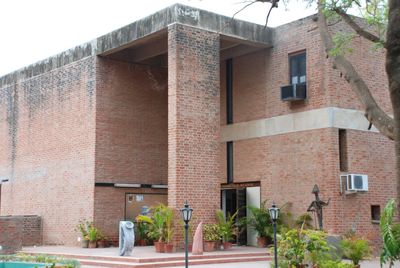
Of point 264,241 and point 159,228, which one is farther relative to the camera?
point 264,241

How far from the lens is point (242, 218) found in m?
20.3

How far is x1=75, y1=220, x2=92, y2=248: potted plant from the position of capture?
1969cm

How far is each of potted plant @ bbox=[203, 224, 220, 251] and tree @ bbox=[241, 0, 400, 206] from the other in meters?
6.82

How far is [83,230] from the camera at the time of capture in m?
19.9

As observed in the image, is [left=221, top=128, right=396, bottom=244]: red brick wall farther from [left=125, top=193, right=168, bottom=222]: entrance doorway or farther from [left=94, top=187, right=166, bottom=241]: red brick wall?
[left=94, top=187, right=166, bottom=241]: red brick wall

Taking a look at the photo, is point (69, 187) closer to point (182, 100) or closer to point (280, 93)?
point (182, 100)

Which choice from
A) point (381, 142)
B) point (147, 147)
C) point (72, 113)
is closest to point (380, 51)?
point (381, 142)

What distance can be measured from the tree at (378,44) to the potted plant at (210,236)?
682 cm

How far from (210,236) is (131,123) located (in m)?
6.26

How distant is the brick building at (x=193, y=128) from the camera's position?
1772 cm

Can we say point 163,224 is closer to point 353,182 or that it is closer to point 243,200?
point 243,200

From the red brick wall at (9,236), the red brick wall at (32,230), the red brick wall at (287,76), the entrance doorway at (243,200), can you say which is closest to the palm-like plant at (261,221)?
the entrance doorway at (243,200)

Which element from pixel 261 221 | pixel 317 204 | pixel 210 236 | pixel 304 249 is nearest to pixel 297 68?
pixel 317 204

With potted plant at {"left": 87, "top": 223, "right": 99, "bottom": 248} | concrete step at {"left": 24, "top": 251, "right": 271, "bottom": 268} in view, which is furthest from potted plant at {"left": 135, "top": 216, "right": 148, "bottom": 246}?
concrete step at {"left": 24, "top": 251, "right": 271, "bottom": 268}
